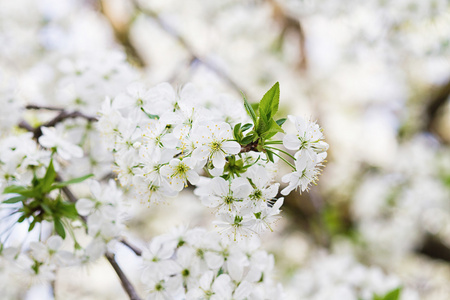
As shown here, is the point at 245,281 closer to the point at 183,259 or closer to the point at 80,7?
the point at 183,259

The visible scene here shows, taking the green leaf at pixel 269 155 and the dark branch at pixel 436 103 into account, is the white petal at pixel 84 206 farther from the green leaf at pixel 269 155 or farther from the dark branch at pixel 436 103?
the dark branch at pixel 436 103

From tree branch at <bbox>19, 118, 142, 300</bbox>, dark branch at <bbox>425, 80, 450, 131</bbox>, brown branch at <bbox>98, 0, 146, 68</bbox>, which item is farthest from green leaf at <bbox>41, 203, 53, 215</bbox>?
dark branch at <bbox>425, 80, 450, 131</bbox>

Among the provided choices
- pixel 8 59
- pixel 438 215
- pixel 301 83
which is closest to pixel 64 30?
pixel 8 59

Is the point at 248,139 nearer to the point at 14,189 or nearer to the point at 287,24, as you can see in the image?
the point at 14,189

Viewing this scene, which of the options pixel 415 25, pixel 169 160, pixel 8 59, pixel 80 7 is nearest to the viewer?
pixel 169 160

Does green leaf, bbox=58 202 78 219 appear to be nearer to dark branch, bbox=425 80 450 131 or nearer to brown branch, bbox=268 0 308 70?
brown branch, bbox=268 0 308 70

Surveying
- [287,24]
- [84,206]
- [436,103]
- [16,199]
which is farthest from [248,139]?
[436,103]
